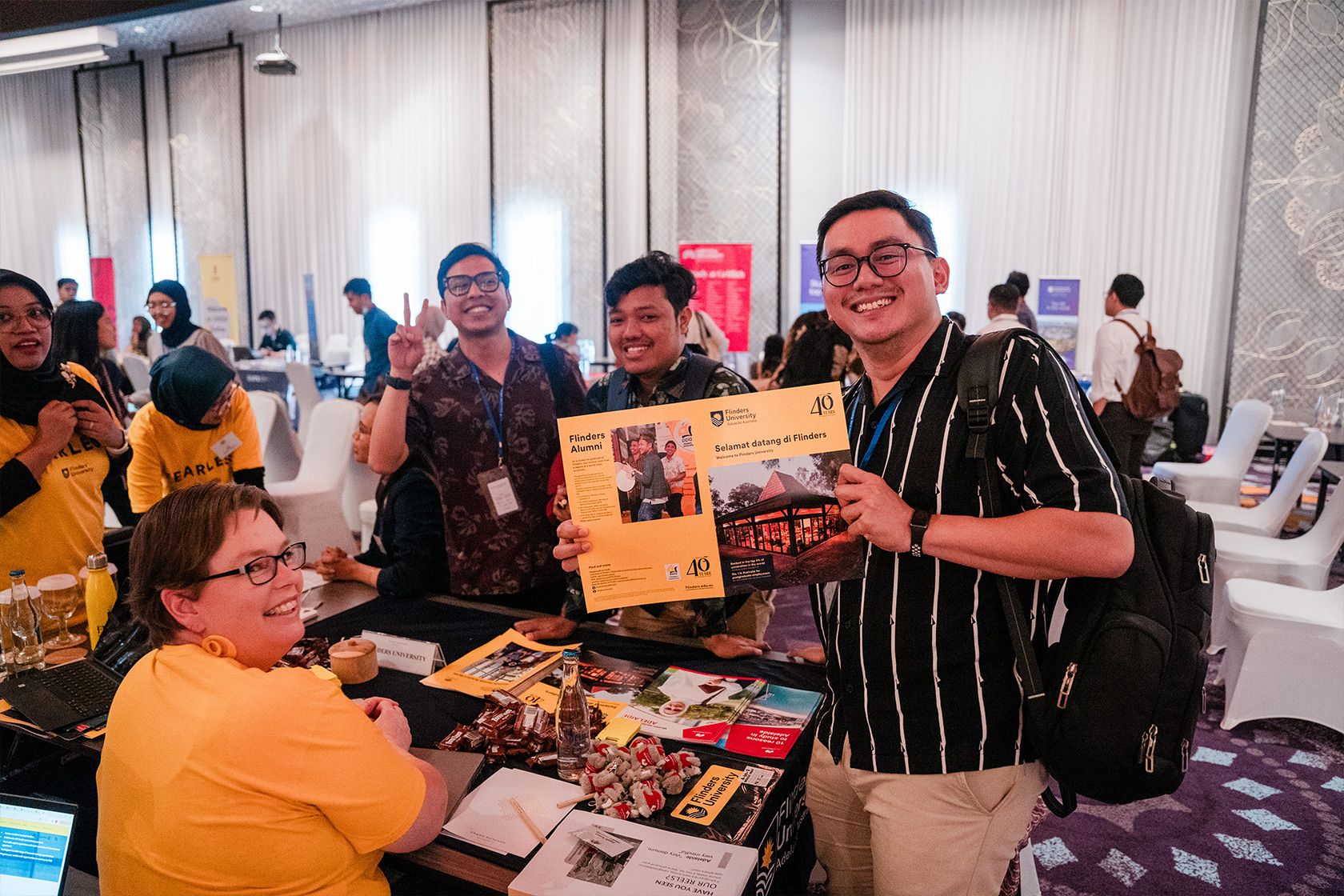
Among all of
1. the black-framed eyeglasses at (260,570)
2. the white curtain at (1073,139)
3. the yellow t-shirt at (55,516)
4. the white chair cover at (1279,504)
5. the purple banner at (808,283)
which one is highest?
the white curtain at (1073,139)

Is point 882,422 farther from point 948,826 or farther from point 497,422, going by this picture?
point 497,422

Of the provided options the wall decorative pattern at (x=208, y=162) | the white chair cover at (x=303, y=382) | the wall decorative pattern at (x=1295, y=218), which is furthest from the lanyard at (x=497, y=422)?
the wall decorative pattern at (x=208, y=162)

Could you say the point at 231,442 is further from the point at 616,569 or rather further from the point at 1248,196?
the point at 1248,196

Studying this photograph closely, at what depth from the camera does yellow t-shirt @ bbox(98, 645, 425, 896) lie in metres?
1.21

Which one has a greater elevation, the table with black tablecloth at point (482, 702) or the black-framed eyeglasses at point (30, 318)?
the black-framed eyeglasses at point (30, 318)

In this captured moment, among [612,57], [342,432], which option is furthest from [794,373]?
[612,57]

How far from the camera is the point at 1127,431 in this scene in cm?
609

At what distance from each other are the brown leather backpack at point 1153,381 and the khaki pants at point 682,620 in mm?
4630

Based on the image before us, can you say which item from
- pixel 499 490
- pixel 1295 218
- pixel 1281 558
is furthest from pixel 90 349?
pixel 1295 218

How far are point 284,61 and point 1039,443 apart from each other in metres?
10.6

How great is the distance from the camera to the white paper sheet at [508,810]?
4.57ft

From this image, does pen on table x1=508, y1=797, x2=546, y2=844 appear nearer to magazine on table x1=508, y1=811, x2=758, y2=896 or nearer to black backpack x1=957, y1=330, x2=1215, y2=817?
magazine on table x1=508, y1=811, x2=758, y2=896

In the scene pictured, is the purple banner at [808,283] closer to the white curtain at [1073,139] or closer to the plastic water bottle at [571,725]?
the white curtain at [1073,139]

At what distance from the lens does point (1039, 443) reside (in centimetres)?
123
